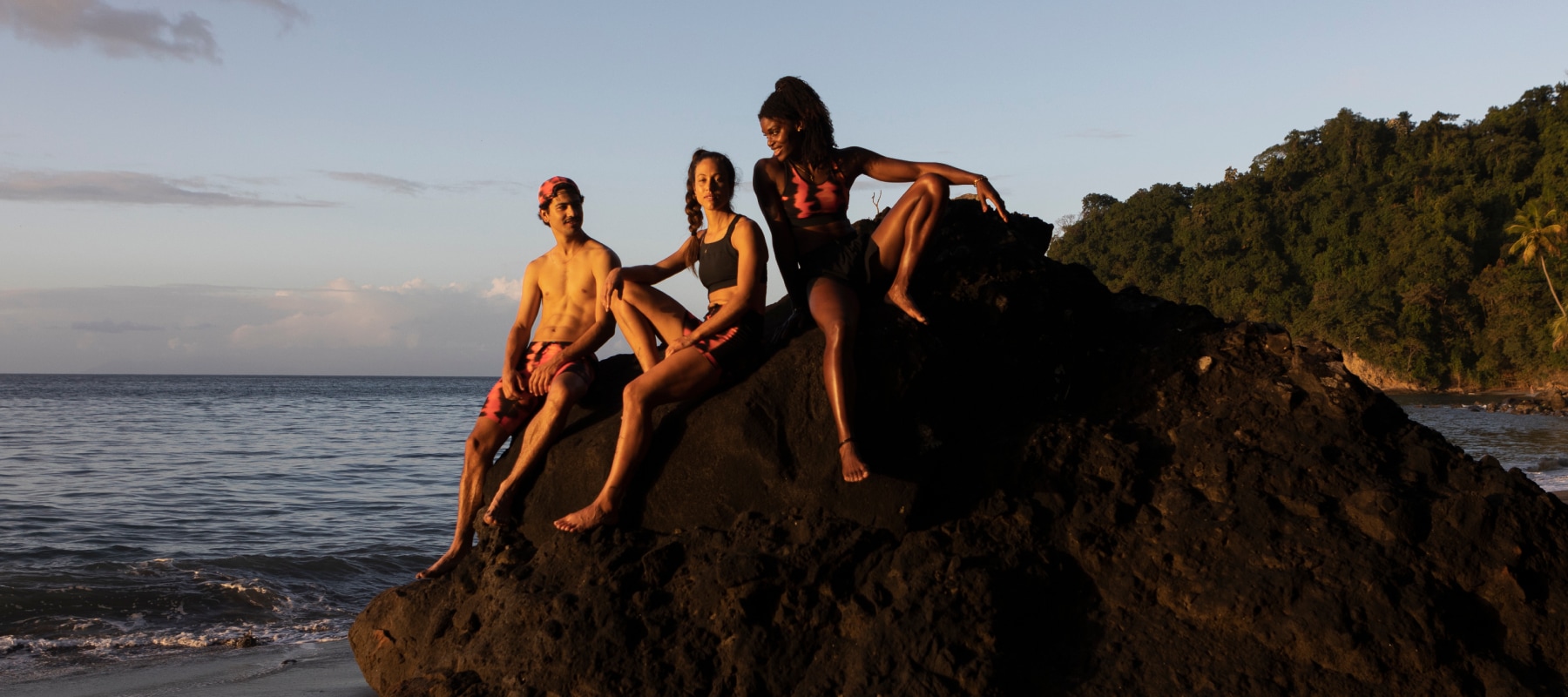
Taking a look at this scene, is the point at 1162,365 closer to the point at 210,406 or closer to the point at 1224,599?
the point at 1224,599

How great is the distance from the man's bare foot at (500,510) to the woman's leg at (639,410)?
0.46m

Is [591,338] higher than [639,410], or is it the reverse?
[591,338]

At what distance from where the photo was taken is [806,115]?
461 centimetres

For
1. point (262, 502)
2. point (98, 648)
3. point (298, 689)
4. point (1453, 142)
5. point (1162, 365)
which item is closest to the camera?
point (1162, 365)

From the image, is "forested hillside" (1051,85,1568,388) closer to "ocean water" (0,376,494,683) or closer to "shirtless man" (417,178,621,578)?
"ocean water" (0,376,494,683)

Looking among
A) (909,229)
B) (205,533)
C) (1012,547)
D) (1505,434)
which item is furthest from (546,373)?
(1505,434)

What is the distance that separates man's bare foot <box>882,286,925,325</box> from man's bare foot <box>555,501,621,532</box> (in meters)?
1.46

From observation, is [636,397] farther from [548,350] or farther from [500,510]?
[548,350]

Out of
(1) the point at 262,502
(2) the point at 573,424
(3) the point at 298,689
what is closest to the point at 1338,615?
(2) the point at 573,424

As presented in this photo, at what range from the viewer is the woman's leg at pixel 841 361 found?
3891mm

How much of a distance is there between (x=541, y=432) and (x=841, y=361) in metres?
1.46

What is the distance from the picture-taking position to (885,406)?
13.5 feet

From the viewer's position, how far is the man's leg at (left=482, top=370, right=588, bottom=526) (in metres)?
4.46

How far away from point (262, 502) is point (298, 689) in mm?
8927
